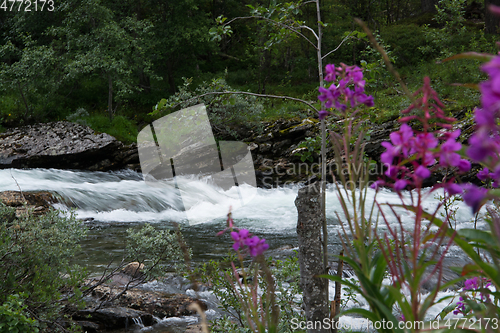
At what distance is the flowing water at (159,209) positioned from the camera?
5.98 meters

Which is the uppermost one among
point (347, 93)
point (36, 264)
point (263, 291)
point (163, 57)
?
point (163, 57)

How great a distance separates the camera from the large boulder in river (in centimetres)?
998

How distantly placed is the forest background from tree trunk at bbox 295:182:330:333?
8.02 meters

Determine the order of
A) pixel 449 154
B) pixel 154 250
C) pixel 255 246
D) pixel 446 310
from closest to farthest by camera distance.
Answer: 1. pixel 449 154
2. pixel 255 246
3. pixel 446 310
4. pixel 154 250

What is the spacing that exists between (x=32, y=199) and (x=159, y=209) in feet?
8.44

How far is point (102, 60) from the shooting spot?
12.0m

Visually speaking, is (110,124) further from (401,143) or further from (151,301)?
(401,143)

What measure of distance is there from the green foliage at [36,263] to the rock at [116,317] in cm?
73

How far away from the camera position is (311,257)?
1.70 m

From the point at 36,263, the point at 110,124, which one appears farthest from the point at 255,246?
the point at 110,124

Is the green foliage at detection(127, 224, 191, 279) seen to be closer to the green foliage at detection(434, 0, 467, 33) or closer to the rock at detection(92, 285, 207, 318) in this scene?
the rock at detection(92, 285, 207, 318)

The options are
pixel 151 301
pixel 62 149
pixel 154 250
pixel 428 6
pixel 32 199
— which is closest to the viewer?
pixel 154 250

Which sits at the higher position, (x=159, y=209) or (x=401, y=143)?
(x=401, y=143)

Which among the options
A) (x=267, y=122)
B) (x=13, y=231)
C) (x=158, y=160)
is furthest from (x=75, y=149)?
(x=13, y=231)
